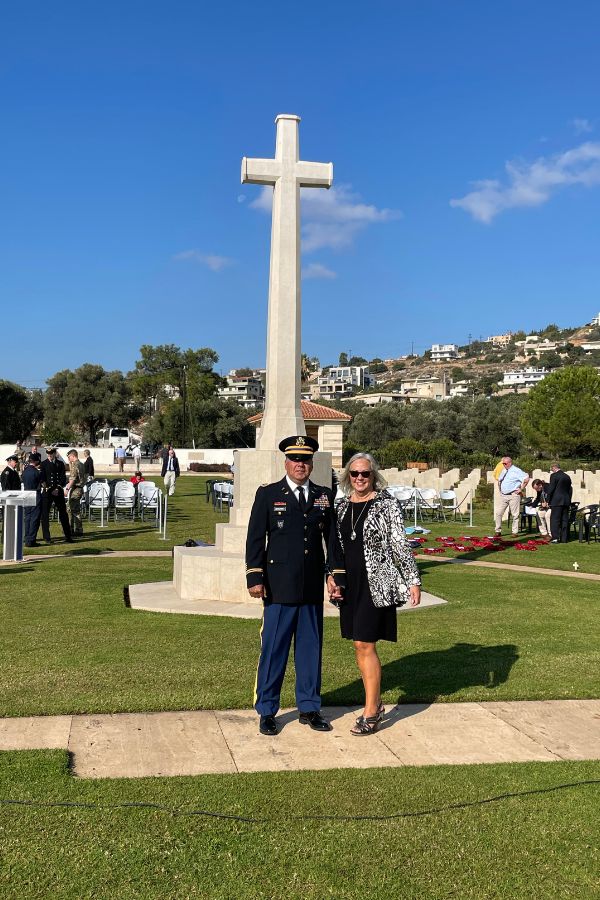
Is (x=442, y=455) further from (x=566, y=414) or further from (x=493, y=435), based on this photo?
(x=493, y=435)

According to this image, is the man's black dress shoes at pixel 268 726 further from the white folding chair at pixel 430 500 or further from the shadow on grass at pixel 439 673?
the white folding chair at pixel 430 500

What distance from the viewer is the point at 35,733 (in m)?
4.76

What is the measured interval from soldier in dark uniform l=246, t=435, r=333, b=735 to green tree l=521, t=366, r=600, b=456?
52754 mm

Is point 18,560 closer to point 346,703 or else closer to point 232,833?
point 346,703

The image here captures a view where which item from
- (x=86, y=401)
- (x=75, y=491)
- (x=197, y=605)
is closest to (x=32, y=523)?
(x=75, y=491)

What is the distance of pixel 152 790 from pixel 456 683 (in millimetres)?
2821

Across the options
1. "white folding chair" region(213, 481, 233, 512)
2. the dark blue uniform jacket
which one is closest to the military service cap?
the dark blue uniform jacket

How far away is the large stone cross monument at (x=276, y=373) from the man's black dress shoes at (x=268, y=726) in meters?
3.96

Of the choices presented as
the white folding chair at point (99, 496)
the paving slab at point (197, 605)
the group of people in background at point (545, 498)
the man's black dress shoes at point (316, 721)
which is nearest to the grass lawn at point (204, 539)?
the group of people in background at point (545, 498)

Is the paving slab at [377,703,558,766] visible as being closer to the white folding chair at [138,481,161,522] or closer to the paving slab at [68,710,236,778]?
the paving slab at [68,710,236,778]

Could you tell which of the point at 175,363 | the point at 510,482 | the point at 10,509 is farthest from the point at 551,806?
the point at 175,363

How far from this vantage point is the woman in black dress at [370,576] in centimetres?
488

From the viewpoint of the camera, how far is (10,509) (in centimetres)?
1212

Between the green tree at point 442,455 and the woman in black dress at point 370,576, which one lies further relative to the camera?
the green tree at point 442,455
